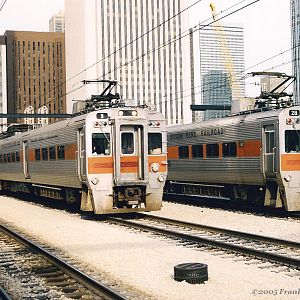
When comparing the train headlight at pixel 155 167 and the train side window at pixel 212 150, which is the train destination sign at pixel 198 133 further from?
the train headlight at pixel 155 167

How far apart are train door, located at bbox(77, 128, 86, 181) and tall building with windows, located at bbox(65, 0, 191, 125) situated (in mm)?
123204

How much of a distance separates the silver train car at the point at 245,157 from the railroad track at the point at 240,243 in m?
4.32

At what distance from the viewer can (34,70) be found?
594ft

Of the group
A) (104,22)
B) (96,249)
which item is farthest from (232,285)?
(104,22)

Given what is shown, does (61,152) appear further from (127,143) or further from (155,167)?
(155,167)

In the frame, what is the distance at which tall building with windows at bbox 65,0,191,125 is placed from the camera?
5645 inches

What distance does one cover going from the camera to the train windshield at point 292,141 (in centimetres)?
1933

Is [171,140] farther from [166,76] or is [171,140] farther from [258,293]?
[166,76]

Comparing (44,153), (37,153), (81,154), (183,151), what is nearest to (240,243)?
(81,154)

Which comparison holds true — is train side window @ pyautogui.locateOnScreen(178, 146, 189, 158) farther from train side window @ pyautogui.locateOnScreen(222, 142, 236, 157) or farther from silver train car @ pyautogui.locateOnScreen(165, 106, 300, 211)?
train side window @ pyautogui.locateOnScreen(222, 142, 236, 157)

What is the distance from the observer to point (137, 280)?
9.76 metres

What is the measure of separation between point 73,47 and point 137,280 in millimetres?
144269

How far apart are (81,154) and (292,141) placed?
280 inches

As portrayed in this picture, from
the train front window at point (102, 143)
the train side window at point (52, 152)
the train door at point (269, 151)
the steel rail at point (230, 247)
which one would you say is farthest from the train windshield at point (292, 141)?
the train side window at point (52, 152)
